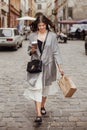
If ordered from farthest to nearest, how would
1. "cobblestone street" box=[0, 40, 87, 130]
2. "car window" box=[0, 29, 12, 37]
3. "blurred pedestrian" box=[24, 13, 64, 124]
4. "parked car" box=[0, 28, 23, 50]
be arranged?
"car window" box=[0, 29, 12, 37]
"parked car" box=[0, 28, 23, 50]
"blurred pedestrian" box=[24, 13, 64, 124]
"cobblestone street" box=[0, 40, 87, 130]

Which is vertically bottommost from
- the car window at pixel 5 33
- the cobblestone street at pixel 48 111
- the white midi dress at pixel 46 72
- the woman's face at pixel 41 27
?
the cobblestone street at pixel 48 111

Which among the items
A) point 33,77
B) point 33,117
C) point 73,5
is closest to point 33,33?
point 33,77

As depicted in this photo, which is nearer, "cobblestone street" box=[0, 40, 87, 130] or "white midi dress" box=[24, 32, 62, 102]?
"cobblestone street" box=[0, 40, 87, 130]

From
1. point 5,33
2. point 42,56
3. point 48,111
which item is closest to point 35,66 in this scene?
point 42,56

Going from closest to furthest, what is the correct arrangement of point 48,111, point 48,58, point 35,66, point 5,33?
point 35,66 → point 48,58 → point 48,111 → point 5,33

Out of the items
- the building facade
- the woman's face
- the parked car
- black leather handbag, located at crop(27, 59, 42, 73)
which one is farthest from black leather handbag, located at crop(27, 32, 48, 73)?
the building facade

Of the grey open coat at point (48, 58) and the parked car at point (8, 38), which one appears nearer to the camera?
the grey open coat at point (48, 58)

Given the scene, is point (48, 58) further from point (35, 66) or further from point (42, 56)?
point (35, 66)

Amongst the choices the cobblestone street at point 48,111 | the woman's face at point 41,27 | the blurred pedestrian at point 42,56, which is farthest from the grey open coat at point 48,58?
the cobblestone street at point 48,111

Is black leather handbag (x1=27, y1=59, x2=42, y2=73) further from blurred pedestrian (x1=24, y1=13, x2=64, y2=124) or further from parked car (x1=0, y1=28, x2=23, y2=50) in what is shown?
parked car (x1=0, y1=28, x2=23, y2=50)

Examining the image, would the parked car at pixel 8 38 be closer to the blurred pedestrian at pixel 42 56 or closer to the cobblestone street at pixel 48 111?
the cobblestone street at pixel 48 111

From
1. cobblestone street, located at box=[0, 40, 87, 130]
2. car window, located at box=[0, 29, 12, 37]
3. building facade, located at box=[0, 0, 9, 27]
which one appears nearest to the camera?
cobblestone street, located at box=[0, 40, 87, 130]

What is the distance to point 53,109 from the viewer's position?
741 cm

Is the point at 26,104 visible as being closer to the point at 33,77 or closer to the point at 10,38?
the point at 33,77
